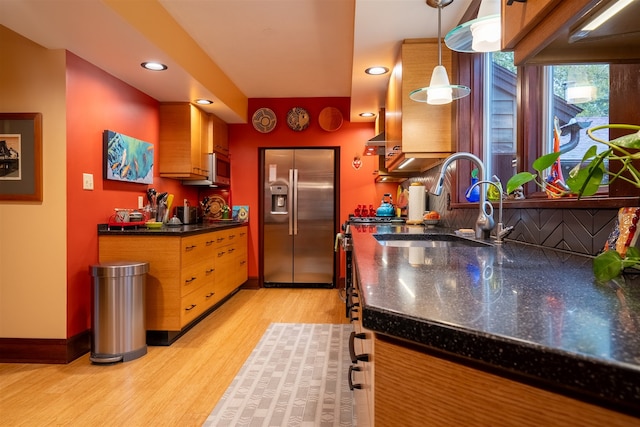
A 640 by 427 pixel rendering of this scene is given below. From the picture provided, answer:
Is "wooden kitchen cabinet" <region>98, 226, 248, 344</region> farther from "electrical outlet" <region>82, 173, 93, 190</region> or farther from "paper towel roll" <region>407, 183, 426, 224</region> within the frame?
"paper towel roll" <region>407, 183, 426, 224</region>

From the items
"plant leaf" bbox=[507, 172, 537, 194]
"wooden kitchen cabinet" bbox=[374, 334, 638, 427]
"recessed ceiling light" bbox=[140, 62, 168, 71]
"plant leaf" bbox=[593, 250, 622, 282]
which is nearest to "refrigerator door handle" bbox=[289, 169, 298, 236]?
"recessed ceiling light" bbox=[140, 62, 168, 71]

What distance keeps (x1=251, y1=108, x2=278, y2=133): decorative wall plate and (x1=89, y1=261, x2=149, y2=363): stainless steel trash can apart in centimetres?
295

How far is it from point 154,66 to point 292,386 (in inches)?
100

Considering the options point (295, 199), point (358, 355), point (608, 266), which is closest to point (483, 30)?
point (608, 266)

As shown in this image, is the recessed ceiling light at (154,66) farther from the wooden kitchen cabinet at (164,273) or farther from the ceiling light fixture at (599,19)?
the ceiling light fixture at (599,19)

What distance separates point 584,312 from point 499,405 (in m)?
0.22

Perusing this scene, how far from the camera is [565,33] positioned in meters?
0.79

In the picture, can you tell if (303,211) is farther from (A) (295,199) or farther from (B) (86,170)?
(B) (86,170)

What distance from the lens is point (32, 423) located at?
1.88m

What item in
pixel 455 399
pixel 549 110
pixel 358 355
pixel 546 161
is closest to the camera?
pixel 455 399

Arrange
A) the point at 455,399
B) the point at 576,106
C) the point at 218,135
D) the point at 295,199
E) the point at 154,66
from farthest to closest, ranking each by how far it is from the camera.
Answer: the point at 295,199 < the point at 218,135 < the point at 154,66 < the point at 576,106 < the point at 455,399

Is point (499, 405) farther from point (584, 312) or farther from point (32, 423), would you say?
point (32, 423)

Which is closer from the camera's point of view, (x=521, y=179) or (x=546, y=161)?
(x=546, y=161)

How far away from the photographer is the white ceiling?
2.29 metres
